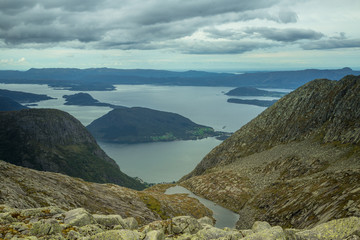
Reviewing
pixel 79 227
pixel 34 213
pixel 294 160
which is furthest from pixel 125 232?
pixel 294 160

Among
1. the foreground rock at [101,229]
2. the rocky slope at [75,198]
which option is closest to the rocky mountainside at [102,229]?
the foreground rock at [101,229]

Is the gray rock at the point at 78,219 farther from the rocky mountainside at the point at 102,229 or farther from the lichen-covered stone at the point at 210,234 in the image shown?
the lichen-covered stone at the point at 210,234

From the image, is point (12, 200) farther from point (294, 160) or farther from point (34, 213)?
point (294, 160)

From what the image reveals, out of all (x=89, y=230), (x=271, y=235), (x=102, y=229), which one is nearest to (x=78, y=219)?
(x=89, y=230)

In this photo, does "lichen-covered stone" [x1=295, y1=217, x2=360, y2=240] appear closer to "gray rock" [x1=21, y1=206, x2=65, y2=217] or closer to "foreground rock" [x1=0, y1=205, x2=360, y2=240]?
"foreground rock" [x1=0, y1=205, x2=360, y2=240]

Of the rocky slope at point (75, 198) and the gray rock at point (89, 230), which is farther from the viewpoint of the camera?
the rocky slope at point (75, 198)

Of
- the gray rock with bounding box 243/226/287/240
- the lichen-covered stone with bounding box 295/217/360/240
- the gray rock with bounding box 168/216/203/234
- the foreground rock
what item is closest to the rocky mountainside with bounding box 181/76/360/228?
the lichen-covered stone with bounding box 295/217/360/240

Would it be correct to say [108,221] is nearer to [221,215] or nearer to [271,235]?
[271,235]
